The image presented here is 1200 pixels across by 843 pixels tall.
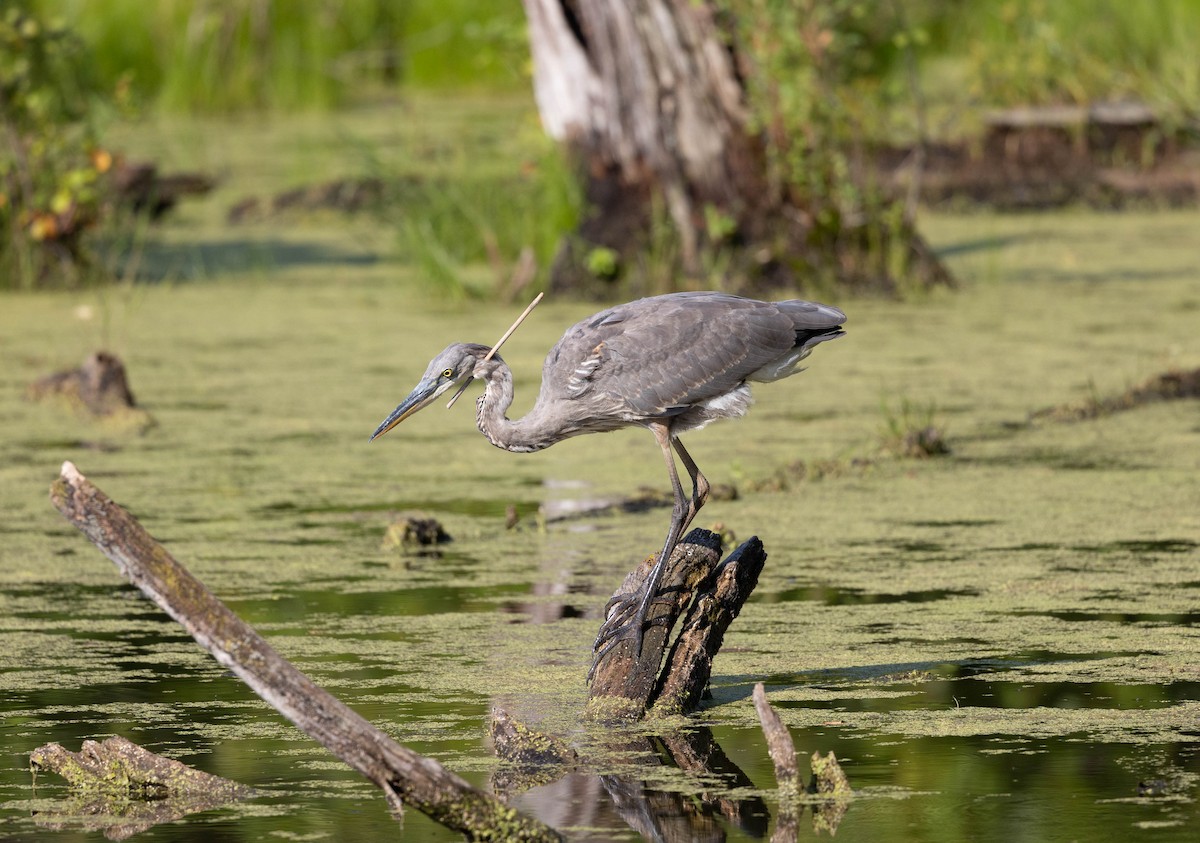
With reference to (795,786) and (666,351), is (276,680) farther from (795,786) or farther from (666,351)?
(666,351)

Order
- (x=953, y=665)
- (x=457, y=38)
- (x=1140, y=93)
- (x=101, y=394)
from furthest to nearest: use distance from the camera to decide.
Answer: (x=457, y=38)
(x=1140, y=93)
(x=101, y=394)
(x=953, y=665)

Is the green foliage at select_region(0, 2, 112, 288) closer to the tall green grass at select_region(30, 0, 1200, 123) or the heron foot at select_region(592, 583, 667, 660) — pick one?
the tall green grass at select_region(30, 0, 1200, 123)

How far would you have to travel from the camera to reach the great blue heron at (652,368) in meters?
4.62

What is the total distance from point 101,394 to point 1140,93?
6.71 metres

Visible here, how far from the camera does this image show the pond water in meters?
3.66

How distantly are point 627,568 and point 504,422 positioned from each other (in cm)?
92

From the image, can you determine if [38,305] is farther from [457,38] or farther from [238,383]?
[457,38]

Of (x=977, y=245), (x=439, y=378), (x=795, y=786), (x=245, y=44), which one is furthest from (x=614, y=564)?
(x=245, y=44)

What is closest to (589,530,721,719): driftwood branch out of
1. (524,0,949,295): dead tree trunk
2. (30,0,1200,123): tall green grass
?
(524,0,949,295): dead tree trunk

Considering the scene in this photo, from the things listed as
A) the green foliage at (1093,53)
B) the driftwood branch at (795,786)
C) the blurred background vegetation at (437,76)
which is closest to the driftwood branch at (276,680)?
A: the driftwood branch at (795,786)

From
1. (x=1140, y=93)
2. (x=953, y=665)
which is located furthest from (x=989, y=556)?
(x=1140, y=93)

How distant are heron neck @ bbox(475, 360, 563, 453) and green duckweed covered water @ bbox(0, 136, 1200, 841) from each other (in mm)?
435

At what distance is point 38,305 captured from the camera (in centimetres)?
959

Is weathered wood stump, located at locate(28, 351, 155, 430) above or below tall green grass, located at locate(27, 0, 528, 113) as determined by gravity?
below
